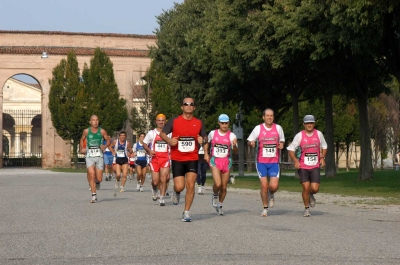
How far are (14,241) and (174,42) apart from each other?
134ft

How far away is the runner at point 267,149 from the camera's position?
16266 millimetres

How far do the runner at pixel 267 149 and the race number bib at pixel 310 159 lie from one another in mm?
525

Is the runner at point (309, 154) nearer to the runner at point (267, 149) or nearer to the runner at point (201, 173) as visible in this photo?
the runner at point (267, 149)

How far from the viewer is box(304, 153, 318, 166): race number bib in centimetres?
1659

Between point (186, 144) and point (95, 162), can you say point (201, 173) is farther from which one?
point (186, 144)

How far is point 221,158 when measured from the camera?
648 inches

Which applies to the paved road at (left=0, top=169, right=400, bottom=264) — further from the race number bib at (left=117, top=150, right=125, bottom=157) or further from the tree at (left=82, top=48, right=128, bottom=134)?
the tree at (left=82, top=48, right=128, bottom=134)

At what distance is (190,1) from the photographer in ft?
172

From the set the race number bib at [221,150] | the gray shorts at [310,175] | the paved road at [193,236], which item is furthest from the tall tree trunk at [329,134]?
the race number bib at [221,150]

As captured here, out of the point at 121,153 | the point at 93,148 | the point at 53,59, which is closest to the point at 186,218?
the point at 93,148

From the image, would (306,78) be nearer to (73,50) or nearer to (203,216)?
(203,216)

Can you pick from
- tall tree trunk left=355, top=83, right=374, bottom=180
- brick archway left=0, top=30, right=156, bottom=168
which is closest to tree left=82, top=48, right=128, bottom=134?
brick archway left=0, top=30, right=156, bottom=168

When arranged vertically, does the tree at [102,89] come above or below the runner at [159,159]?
above

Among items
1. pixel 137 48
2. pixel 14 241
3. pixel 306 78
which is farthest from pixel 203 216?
pixel 137 48
